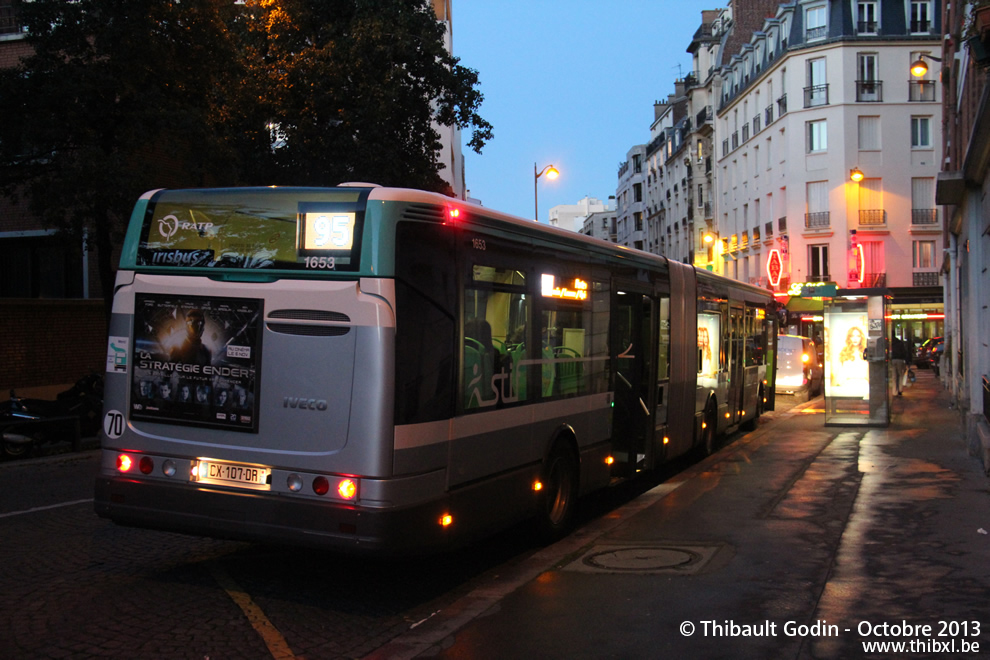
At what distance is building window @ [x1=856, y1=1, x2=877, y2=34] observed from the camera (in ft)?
172

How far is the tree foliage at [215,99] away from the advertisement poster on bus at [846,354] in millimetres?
9817

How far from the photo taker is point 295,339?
624cm

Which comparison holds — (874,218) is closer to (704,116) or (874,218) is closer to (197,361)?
(704,116)

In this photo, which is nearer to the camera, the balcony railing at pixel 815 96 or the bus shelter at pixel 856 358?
the bus shelter at pixel 856 358

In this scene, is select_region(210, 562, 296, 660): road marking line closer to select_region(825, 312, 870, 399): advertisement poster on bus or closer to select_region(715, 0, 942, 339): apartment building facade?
select_region(825, 312, 870, 399): advertisement poster on bus

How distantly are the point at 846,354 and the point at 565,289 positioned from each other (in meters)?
12.7

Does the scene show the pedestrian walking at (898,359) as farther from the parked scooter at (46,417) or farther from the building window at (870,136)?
the building window at (870,136)

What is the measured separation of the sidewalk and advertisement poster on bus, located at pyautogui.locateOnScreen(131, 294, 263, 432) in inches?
77.3

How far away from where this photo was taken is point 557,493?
868cm

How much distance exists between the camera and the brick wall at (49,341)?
19.0 meters

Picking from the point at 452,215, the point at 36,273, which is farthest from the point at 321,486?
the point at 36,273

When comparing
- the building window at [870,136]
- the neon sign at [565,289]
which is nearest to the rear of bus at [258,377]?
the neon sign at [565,289]

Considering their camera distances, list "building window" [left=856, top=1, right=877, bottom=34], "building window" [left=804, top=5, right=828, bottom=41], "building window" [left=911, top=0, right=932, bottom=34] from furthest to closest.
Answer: "building window" [left=804, top=5, right=828, bottom=41]
"building window" [left=856, top=1, right=877, bottom=34]
"building window" [left=911, top=0, right=932, bottom=34]

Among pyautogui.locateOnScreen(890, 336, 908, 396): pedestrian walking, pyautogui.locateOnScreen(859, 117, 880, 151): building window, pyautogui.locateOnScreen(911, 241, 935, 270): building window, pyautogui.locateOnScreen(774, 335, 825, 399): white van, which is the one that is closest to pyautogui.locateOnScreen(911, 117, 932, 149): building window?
pyautogui.locateOnScreen(859, 117, 880, 151): building window
